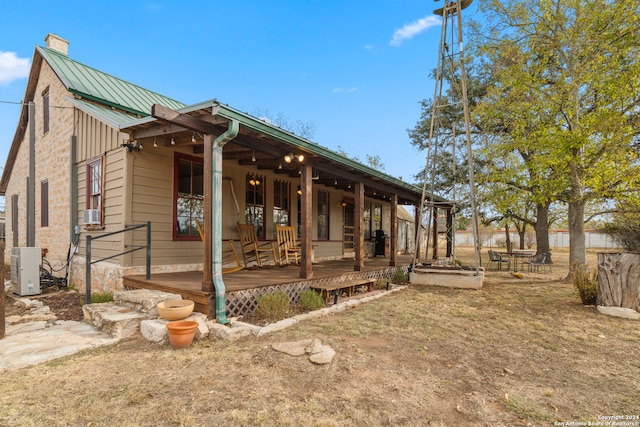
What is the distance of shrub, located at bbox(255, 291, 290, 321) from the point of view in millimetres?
4609

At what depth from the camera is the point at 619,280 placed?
5.34m

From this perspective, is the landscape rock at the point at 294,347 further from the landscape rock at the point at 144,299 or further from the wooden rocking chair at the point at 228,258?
the wooden rocking chair at the point at 228,258

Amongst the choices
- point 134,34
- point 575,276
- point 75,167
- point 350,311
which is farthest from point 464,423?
point 134,34

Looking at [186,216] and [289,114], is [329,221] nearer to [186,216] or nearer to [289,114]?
[186,216]

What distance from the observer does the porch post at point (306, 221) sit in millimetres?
5660

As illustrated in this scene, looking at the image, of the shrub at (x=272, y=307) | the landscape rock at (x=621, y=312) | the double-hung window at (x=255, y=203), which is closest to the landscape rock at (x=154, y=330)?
the shrub at (x=272, y=307)

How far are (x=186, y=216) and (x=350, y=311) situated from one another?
11.7 ft

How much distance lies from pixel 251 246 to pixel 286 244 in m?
0.86

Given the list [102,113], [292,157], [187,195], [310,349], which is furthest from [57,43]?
[310,349]

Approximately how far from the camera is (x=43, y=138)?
872 centimetres

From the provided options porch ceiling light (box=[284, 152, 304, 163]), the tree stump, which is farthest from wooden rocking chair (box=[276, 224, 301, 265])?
the tree stump

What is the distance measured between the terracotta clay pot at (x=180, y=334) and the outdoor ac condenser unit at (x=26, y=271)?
478cm

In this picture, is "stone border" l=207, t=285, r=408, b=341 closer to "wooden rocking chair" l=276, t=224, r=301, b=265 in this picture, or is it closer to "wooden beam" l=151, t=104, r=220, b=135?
"wooden beam" l=151, t=104, r=220, b=135

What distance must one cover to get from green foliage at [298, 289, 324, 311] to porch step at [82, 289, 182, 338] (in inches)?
69.7
